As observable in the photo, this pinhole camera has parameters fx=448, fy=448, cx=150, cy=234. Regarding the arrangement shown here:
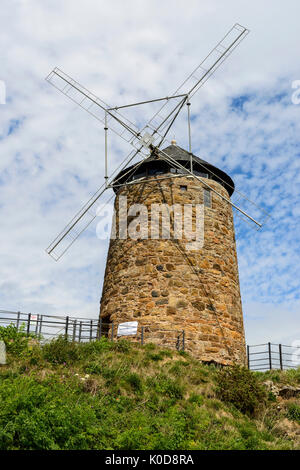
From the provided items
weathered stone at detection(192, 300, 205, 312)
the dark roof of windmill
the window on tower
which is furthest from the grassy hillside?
the dark roof of windmill

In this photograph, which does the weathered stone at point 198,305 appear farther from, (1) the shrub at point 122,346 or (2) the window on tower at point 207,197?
(2) the window on tower at point 207,197

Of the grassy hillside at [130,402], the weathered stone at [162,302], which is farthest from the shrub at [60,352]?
the weathered stone at [162,302]

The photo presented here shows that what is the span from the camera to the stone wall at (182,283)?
16219 mm

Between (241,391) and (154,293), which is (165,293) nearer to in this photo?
(154,293)

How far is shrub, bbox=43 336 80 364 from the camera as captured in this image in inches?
497

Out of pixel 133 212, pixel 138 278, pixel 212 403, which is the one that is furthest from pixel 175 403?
pixel 133 212

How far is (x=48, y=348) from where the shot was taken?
1301 cm

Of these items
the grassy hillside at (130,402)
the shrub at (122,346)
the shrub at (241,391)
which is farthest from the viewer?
the shrub at (122,346)

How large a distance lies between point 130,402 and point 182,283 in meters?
6.34

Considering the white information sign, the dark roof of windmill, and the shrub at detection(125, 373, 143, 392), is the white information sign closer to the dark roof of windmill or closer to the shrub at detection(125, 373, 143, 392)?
the shrub at detection(125, 373, 143, 392)

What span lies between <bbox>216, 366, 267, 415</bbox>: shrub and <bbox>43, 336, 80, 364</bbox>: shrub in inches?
169

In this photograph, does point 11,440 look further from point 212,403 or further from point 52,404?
point 212,403

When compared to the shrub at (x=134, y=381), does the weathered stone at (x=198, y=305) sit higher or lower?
higher

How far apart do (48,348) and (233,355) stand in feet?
23.6
